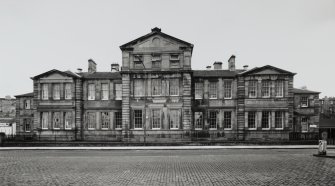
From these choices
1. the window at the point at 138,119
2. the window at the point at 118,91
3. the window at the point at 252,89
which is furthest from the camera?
the window at the point at 118,91

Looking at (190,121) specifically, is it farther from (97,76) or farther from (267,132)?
(97,76)

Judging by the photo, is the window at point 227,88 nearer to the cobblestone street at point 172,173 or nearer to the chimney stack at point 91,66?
the chimney stack at point 91,66

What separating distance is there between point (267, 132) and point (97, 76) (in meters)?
24.0

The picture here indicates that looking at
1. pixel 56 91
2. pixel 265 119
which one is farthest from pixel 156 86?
pixel 265 119

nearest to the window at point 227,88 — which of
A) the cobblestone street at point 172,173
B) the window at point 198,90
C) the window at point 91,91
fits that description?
the window at point 198,90

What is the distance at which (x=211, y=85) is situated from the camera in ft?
112

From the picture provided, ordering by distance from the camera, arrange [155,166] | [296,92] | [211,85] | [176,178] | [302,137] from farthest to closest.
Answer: [296,92] < [211,85] < [302,137] < [155,166] < [176,178]

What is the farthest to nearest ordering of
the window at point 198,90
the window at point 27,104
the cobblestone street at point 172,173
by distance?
the window at point 27,104 → the window at point 198,90 → the cobblestone street at point 172,173

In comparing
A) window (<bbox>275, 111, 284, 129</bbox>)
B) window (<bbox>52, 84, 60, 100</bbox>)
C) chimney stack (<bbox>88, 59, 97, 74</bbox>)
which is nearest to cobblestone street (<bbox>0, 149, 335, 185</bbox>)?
window (<bbox>275, 111, 284, 129</bbox>)

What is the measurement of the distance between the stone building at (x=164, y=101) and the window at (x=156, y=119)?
0.13 metres

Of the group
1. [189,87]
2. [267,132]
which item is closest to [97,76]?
[189,87]

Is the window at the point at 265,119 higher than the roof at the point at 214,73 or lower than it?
lower

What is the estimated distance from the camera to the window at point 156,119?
32.7 metres

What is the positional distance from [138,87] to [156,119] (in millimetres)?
4766
